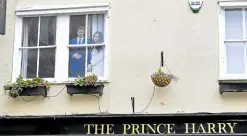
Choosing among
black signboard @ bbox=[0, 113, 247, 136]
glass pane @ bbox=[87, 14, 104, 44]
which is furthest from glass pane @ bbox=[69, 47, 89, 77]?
black signboard @ bbox=[0, 113, 247, 136]

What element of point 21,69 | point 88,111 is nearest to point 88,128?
point 88,111

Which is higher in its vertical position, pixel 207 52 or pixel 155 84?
pixel 207 52

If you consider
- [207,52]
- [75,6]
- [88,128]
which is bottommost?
[88,128]

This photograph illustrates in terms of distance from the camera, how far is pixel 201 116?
9.70m

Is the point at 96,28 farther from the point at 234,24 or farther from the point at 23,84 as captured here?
the point at 234,24

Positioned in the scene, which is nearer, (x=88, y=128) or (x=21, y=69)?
(x=88, y=128)

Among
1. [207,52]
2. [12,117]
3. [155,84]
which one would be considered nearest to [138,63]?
[155,84]

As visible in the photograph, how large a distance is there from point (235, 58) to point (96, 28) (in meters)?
2.82

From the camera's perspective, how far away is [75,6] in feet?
35.0

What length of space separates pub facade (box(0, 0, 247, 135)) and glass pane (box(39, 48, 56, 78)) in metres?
0.02

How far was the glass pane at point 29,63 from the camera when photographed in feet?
35.8

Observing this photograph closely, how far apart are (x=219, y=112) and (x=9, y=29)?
4.59 meters

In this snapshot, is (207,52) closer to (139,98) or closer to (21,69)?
(139,98)

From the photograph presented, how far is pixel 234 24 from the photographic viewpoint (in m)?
10.2
